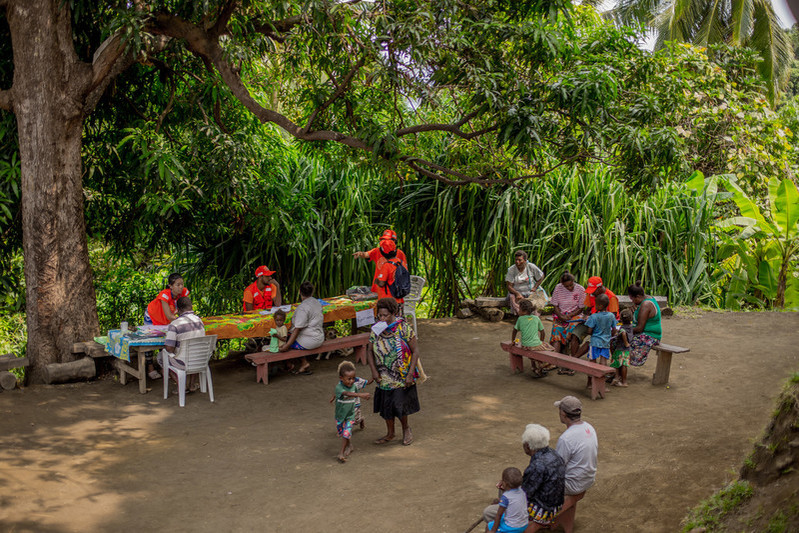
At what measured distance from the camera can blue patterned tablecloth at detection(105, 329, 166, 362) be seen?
727cm

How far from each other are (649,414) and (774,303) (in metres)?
6.86

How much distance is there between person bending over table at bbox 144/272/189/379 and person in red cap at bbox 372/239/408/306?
242 centimetres

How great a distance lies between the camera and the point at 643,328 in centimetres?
743

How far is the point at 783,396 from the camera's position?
4.42 meters

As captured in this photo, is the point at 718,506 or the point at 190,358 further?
the point at 190,358

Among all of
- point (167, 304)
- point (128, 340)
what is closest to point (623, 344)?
point (167, 304)

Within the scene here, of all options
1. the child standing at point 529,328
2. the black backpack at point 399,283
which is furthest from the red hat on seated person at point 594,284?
the black backpack at point 399,283

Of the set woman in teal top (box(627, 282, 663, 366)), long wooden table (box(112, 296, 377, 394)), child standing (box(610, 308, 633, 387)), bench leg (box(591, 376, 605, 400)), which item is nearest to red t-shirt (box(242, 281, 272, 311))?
long wooden table (box(112, 296, 377, 394))

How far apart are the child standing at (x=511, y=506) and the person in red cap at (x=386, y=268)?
4.85m

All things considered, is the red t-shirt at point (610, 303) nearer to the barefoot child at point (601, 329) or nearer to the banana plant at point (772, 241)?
the barefoot child at point (601, 329)

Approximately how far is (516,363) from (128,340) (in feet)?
14.5

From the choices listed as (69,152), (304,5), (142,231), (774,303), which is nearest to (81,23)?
(69,152)

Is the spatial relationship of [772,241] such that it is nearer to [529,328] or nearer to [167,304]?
[529,328]

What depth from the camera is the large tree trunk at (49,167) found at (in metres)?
7.75
